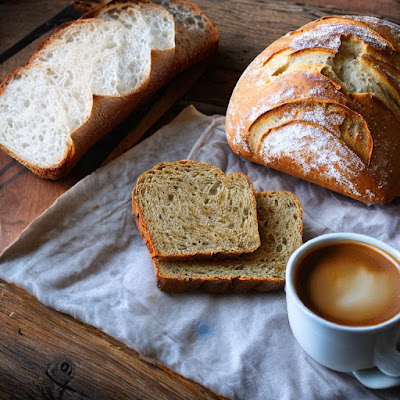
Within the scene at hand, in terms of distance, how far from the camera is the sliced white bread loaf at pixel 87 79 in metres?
1.93

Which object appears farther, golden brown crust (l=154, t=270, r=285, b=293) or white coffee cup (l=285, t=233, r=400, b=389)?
golden brown crust (l=154, t=270, r=285, b=293)

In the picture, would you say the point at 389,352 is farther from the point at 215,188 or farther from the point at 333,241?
the point at 215,188

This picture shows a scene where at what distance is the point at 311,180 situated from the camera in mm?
1812

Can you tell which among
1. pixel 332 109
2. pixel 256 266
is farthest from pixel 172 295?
pixel 332 109

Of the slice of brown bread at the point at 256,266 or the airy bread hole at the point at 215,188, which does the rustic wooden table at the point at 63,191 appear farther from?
the airy bread hole at the point at 215,188

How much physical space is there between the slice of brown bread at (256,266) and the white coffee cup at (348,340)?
0.20 m

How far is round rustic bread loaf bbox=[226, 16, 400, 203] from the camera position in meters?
1.67

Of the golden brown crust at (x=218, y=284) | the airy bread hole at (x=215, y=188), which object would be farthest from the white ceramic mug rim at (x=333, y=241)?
the airy bread hole at (x=215, y=188)

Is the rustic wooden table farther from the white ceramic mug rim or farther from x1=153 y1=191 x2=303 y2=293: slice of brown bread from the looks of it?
the white ceramic mug rim

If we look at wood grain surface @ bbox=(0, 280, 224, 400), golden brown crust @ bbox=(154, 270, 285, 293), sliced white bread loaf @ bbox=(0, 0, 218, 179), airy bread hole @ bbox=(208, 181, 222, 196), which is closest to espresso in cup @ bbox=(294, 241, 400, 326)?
golden brown crust @ bbox=(154, 270, 285, 293)

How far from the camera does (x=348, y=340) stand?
1203 mm

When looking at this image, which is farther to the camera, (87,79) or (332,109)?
(87,79)

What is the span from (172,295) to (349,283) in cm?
53

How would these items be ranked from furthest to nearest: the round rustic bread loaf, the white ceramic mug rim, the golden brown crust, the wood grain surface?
the round rustic bread loaf → the golden brown crust → the wood grain surface → the white ceramic mug rim
